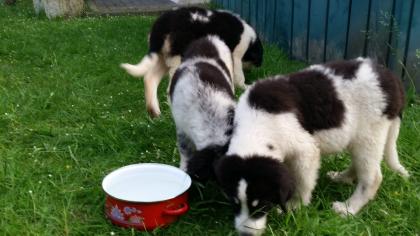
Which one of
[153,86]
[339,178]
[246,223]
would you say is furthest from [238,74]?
[246,223]

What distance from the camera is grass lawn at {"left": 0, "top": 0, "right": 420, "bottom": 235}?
3416mm

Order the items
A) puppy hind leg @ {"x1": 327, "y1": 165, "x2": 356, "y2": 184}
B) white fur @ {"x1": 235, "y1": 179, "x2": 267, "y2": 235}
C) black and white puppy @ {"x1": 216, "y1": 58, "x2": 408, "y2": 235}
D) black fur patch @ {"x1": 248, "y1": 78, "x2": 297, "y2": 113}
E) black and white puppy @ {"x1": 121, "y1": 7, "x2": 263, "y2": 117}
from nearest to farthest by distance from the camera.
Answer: white fur @ {"x1": 235, "y1": 179, "x2": 267, "y2": 235}
black and white puppy @ {"x1": 216, "y1": 58, "x2": 408, "y2": 235}
black fur patch @ {"x1": 248, "y1": 78, "x2": 297, "y2": 113}
puppy hind leg @ {"x1": 327, "y1": 165, "x2": 356, "y2": 184}
black and white puppy @ {"x1": 121, "y1": 7, "x2": 263, "y2": 117}

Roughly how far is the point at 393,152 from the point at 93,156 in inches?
97.5

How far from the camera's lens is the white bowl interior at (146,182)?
3553 millimetres

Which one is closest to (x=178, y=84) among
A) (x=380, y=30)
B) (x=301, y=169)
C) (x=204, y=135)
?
(x=204, y=135)

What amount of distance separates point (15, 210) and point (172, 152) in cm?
148

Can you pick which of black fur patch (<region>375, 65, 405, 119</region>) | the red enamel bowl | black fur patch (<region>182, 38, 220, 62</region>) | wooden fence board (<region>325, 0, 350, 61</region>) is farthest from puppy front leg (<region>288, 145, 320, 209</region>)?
wooden fence board (<region>325, 0, 350, 61</region>)

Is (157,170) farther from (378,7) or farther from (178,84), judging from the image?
(378,7)

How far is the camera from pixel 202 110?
380 centimetres

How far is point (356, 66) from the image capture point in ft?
11.8

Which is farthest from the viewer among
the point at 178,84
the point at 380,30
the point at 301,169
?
the point at 380,30

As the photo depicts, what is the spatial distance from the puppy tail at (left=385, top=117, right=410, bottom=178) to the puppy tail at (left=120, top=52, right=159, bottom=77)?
270cm

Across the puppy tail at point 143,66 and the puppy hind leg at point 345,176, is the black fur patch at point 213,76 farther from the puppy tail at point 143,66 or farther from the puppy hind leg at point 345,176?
the puppy tail at point 143,66

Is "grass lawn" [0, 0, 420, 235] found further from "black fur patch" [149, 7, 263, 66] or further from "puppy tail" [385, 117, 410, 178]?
"black fur patch" [149, 7, 263, 66]
